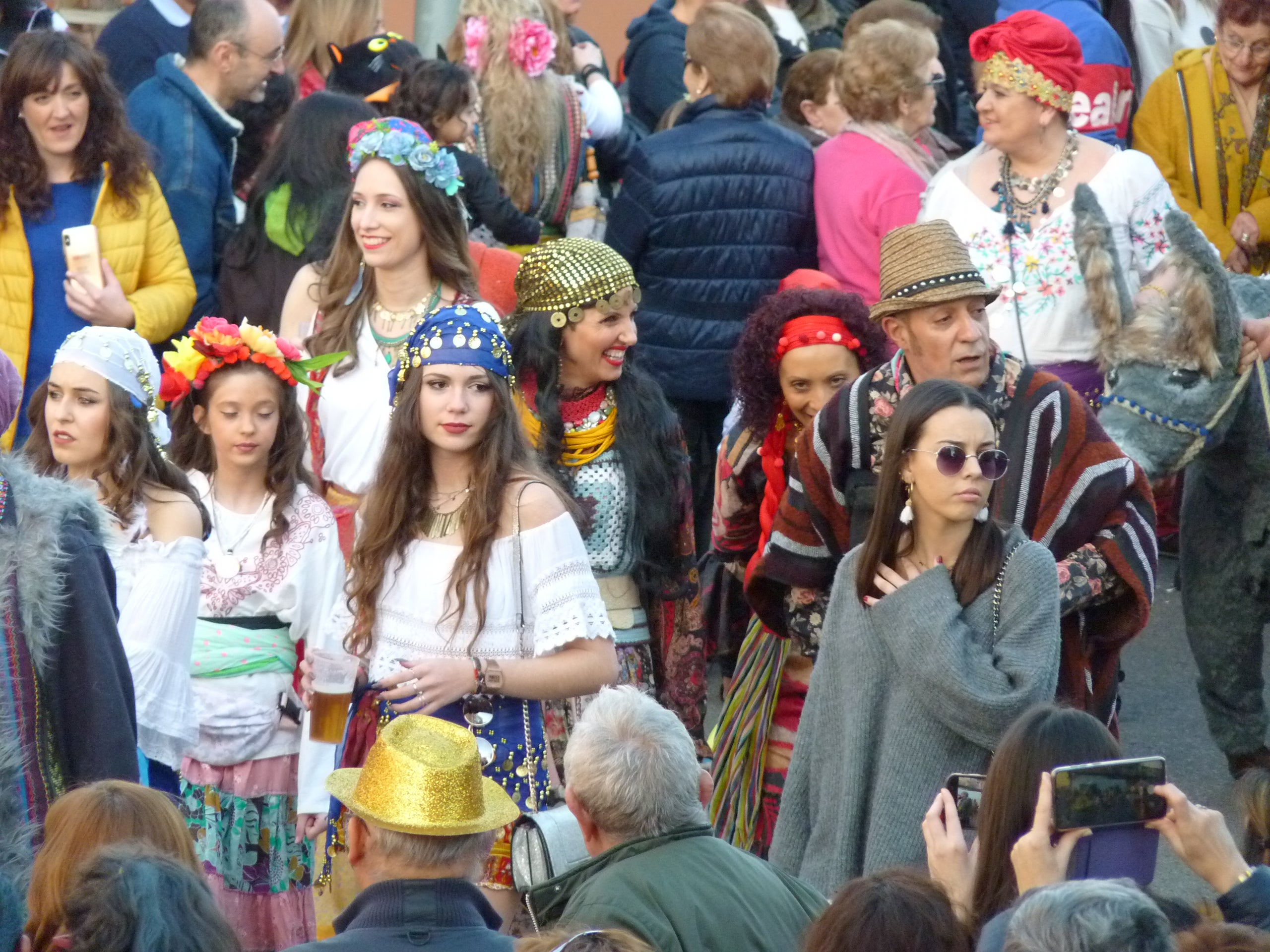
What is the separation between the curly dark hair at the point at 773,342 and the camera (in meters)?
5.89

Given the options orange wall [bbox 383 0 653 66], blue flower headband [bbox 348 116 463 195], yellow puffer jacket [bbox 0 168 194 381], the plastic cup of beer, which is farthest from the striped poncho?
orange wall [bbox 383 0 653 66]

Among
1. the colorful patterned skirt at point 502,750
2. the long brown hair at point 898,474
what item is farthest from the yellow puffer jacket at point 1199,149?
the colorful patterned skirt at point 502,750

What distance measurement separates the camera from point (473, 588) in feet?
15.1

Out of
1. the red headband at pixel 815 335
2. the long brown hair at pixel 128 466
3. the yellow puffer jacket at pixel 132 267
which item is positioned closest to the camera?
the long brown hair at pixel 128 466

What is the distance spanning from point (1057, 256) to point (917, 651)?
2643mm

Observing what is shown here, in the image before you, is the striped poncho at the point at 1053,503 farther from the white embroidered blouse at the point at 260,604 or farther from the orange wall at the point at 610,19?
the orange wall at the point at 610,19

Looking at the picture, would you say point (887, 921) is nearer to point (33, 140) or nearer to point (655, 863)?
point (655, 863)

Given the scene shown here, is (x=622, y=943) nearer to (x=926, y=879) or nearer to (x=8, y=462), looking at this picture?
(x=926, y=879)

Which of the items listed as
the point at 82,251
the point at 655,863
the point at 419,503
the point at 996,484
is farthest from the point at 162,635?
the point at 82,251

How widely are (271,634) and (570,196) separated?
11.3ft

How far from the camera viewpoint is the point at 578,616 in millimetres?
4648

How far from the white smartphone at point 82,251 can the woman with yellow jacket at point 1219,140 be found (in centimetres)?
441

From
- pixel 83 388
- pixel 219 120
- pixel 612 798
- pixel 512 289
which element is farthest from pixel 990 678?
pixel 219 120

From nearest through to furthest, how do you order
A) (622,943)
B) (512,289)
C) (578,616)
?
1. (622,943)
2. (578,616)
3. (512,289)
